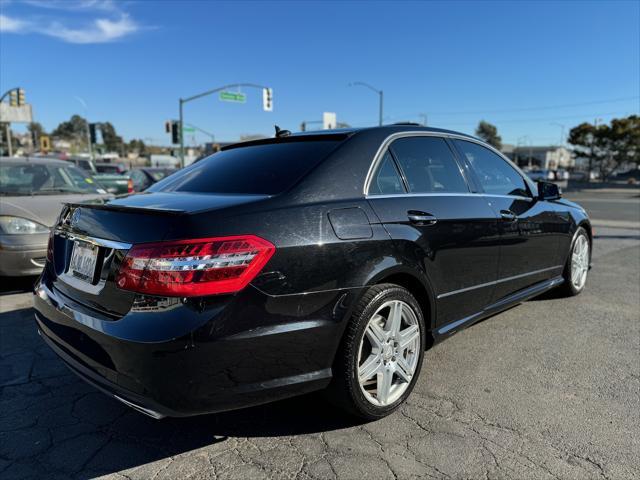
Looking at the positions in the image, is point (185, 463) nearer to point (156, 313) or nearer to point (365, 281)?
point (156, 313)

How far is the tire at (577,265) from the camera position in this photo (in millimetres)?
5008

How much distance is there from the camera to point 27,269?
502cm

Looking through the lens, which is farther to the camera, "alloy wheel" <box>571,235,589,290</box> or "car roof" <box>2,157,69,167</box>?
"car roof" <box>2,157,69,167</box>

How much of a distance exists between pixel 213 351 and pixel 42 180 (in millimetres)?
5397

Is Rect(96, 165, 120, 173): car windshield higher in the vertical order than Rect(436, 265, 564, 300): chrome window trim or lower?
higher

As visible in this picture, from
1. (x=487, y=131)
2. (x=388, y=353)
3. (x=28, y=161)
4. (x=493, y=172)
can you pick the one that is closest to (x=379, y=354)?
(x=388, y=353)

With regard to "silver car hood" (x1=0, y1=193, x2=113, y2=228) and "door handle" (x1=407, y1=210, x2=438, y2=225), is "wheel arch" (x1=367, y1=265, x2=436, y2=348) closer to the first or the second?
"door handle" (x1=407, y1=210, x2=438, y2=225)

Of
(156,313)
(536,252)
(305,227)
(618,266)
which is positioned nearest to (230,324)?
(156,313)

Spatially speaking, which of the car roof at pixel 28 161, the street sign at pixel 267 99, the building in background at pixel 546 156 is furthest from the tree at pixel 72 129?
the car roof at pixel 28 161

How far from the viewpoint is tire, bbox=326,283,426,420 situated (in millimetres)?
2471

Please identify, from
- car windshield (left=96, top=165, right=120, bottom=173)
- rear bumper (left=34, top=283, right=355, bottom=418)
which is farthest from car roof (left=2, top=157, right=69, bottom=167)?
car windshield (left=96, top=165, right=120, bottom=173)

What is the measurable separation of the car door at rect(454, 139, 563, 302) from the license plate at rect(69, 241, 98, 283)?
2.65m

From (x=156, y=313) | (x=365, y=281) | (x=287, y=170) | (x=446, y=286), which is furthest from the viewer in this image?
(x=446, y=286)

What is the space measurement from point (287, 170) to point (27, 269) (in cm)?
374
